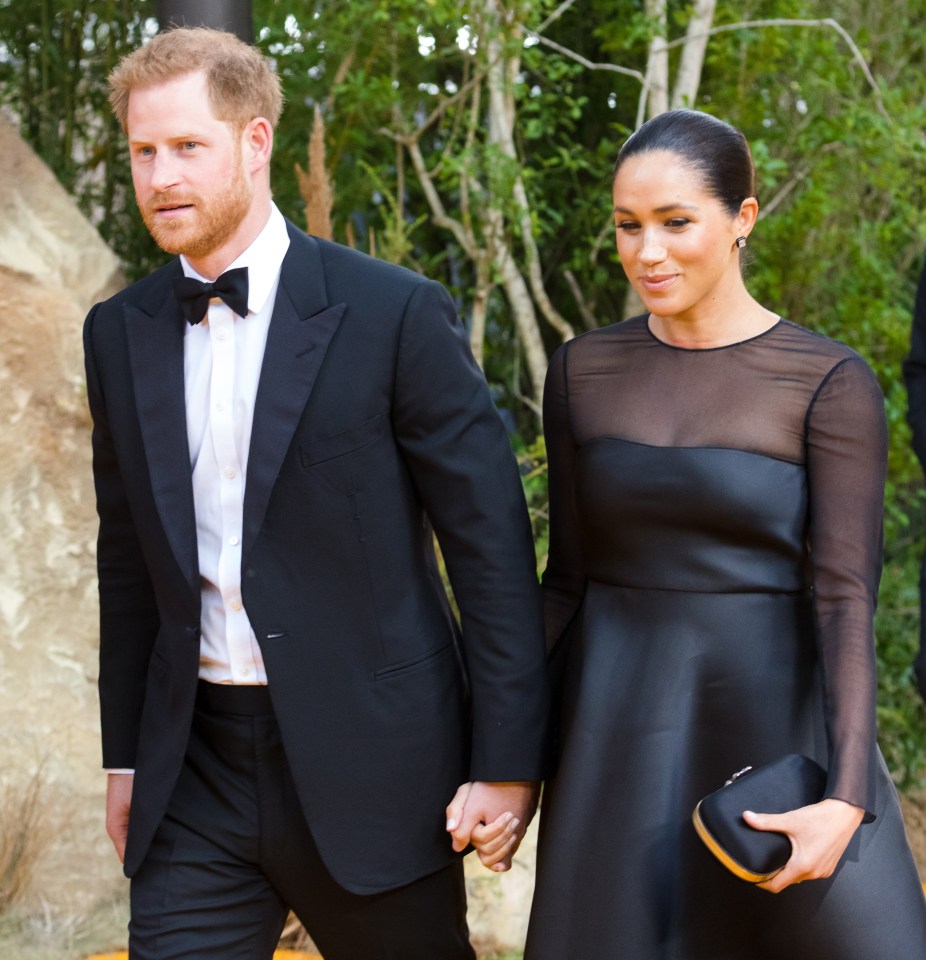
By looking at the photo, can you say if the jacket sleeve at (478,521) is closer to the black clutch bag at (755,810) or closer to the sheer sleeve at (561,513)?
the sheer sleeve at (561,513)

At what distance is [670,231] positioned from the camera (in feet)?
7.85

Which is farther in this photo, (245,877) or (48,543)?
(48,543)

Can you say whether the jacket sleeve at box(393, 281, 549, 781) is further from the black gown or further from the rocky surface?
the rocky surface

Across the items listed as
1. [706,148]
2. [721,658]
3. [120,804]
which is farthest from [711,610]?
[120,804]

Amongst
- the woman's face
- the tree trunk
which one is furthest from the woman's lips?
the tree trunk

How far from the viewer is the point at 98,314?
264cm

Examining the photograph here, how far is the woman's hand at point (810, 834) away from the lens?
83.6 inches

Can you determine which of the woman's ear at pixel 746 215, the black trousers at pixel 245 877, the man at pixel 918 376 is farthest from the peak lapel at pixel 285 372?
the man at pixel 918 376

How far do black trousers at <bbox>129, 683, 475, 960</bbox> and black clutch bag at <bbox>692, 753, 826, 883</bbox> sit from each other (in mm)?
578

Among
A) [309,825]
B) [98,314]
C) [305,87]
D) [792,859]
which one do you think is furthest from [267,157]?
[305,87]

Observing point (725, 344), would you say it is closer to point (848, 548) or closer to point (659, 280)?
point (659, 280)

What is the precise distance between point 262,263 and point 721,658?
99 centimetres

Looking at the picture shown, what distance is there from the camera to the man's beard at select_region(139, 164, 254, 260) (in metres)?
2.30

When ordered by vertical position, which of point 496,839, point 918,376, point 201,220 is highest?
point 201,220
